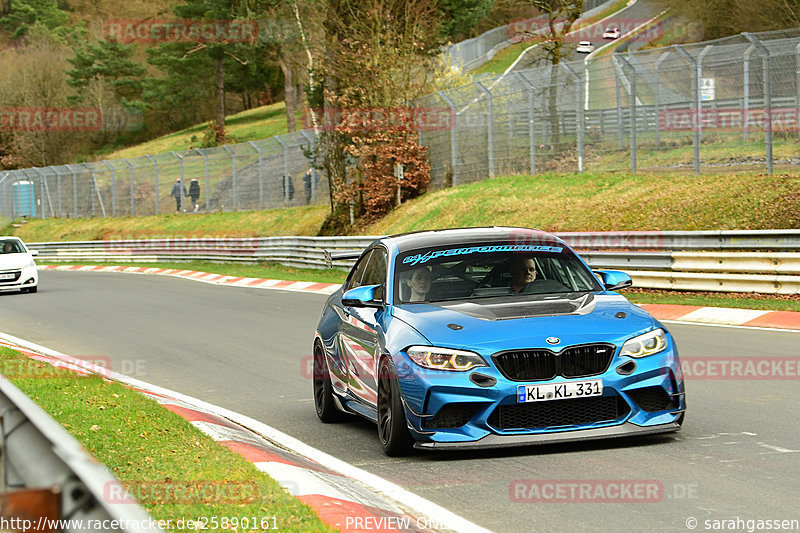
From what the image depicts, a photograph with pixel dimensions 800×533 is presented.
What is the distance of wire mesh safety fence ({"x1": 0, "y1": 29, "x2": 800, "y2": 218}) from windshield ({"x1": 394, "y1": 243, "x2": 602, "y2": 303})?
622 inches

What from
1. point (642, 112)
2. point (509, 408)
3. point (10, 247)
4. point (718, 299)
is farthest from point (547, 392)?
point (10, 247)

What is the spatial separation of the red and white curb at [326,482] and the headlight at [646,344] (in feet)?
5.73

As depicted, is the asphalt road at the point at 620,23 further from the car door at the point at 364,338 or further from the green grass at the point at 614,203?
the car door at the point at 364,338

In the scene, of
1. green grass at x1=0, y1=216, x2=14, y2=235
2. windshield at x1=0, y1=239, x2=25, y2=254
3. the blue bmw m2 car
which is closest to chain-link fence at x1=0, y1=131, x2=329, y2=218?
green grass at x1=0, y1=216, x2=14, y2=235

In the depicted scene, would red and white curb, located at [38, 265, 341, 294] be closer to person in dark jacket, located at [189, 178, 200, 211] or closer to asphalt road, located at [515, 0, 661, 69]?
person in dark jacket, located at [189, 178, 200, 211]

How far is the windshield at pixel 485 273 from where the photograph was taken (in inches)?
325

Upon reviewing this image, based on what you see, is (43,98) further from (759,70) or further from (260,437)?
(260,437)

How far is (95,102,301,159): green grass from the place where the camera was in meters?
82.9

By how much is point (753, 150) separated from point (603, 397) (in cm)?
1807

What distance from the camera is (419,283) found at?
8.28m

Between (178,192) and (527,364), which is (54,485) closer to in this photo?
(527,364)

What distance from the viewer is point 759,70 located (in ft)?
76.2

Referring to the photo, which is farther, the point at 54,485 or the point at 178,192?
the point at 178,192

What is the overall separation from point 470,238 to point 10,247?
71.4 feet
